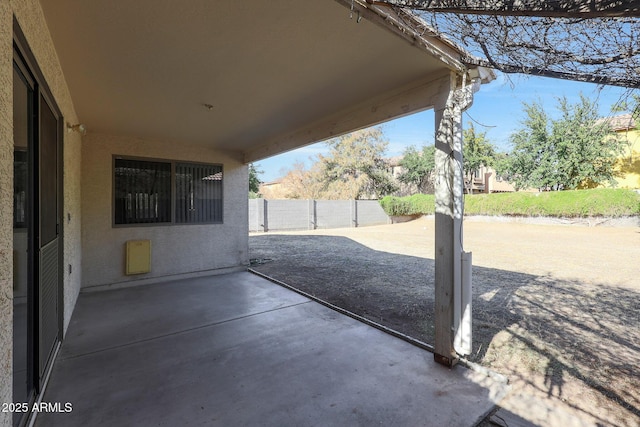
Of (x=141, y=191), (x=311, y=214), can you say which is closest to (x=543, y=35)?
(x=141, y=191)

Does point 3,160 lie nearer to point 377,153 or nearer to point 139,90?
point 139,90

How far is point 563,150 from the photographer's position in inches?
609

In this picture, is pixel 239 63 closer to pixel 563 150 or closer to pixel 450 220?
pixel 450 220

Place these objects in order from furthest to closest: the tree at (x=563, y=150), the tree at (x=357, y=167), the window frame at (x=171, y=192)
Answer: the tree at (x=357, y=167), the tree at (x=563, y=150), the window frame at (x=171, y=192)

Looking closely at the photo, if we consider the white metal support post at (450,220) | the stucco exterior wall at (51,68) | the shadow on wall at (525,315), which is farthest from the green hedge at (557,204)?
the stucco exterior wall at (51,68)

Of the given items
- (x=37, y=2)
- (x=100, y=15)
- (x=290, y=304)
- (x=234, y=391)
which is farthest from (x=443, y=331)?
(x=37, y=2)

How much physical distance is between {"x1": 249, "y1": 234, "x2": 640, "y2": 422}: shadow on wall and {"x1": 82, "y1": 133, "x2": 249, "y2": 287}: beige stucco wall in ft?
3.59

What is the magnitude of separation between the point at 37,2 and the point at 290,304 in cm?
373

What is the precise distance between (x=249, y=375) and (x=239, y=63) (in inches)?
103

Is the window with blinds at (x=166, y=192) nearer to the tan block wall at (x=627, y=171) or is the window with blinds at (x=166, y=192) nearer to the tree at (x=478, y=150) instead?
the tan block wall at (x=627, y=171)

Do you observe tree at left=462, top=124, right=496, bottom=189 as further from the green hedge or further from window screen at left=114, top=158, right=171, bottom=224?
window screen at left=114, top=158, right=171, bottom=224

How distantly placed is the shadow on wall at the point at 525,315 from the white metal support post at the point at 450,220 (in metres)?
0.43

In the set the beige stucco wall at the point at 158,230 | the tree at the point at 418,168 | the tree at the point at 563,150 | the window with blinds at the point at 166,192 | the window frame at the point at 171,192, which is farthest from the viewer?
the tree at the point at 418,168

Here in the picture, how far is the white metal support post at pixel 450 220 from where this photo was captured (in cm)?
255
